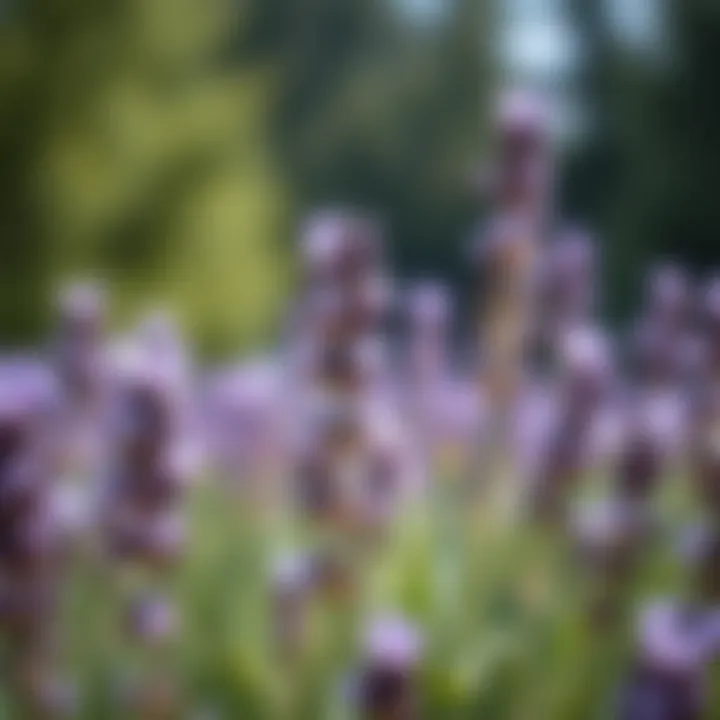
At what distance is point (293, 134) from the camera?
4.44ft

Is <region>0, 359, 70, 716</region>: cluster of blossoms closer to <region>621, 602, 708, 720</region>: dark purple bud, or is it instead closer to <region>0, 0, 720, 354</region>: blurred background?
<region>621, 602, 708, 720</region>: dark purple bud

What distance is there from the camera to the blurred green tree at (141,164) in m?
1.45

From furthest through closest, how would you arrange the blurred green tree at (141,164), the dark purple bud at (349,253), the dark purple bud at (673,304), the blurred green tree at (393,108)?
the blurred green tree at (141,164)
the blurred green tree at (393,108)
the dark purple bud at (673,304)
the dark purple bud at (349,253)

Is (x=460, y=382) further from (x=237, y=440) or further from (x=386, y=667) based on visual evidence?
(x=386, y=667)

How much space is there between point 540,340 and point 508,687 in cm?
24

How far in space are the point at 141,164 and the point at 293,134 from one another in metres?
0.28

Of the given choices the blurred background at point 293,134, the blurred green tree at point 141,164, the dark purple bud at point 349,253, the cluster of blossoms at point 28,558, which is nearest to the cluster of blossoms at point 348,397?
the dark purple bud at point 349,253

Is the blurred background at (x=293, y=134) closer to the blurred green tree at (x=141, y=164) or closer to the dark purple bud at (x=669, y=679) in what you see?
the blurred green tree at (x=141, y=164)

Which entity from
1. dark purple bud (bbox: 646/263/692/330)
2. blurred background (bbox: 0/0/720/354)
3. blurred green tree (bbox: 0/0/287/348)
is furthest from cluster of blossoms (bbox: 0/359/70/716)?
blurred green tree (bbox: 0/0/287/348)

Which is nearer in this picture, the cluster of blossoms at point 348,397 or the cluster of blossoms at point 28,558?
the cluster of blossoms at point 28,558

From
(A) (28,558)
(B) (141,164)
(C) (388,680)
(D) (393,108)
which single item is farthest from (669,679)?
(B) (141,164)

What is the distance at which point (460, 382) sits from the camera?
0.78 metres

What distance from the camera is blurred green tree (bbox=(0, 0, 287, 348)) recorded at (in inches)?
57.2

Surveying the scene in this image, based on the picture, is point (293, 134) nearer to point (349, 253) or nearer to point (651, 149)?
point (651, 149)
